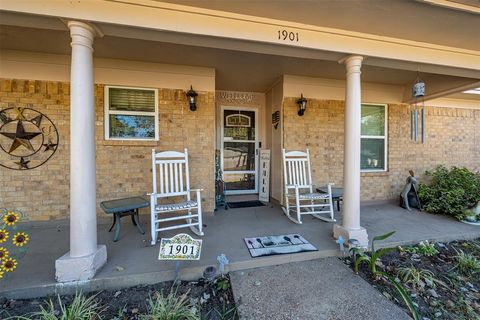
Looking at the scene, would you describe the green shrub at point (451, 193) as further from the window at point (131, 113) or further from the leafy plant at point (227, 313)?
the window at point (131, 113)

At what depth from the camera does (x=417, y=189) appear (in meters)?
4.32

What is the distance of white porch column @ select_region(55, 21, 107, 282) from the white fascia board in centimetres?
18

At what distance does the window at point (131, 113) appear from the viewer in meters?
3.40

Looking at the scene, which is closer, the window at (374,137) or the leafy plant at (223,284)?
the leafy plant at (223,284)

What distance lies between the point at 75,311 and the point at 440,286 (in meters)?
3.14

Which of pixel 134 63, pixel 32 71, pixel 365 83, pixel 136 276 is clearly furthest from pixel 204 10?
pixel 365 83

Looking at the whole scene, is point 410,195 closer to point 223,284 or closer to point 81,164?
point 223,284

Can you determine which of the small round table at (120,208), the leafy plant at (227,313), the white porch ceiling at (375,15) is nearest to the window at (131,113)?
the small round table at (120,208)

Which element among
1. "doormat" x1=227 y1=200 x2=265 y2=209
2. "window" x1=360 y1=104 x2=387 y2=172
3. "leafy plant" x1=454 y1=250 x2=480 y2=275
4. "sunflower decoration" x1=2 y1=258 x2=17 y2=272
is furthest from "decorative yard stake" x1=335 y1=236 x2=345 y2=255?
"sunflower decoration" x1=2 y1=258 x2=17 y2=272

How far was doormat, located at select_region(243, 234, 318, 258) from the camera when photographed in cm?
239

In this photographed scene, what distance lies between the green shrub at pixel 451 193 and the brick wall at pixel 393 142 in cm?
45

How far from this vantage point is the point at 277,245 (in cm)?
254

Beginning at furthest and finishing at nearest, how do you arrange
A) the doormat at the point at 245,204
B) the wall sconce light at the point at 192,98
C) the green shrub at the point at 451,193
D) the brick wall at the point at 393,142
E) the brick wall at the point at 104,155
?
1. the doormat at the point at 245,204
2. the brick wall at the point at 393,142
3. the green shrub at the point at 451,193
4. the wall sconce light at the point at 192,98
5. the brick wall at the point at 104,155

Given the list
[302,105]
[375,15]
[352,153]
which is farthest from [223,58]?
[352,153]
